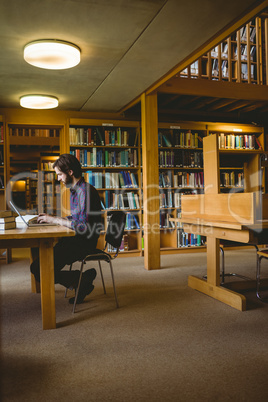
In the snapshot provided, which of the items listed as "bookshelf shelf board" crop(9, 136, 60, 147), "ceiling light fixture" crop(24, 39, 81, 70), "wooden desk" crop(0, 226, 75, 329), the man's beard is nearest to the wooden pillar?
"ceiling light fixture" crop(24, 39, 81, 70)

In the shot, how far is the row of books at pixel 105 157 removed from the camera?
19.0ft

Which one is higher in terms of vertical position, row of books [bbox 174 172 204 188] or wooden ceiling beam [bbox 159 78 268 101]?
wooden ceiling beam [bbox 159 78 268 101]

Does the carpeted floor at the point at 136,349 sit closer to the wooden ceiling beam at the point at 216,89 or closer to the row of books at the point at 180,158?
the row of books at the point at 180,158

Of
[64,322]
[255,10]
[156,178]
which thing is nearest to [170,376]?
[64,322]

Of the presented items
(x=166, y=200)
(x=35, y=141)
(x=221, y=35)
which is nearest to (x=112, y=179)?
(x=166, y=200)

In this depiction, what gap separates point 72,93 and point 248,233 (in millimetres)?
3530

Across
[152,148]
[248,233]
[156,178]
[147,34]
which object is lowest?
[248,233]

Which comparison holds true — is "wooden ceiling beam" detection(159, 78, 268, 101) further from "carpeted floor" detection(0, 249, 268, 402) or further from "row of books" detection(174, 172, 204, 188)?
"carpeted floor" detection(0, 249, 268, 402)

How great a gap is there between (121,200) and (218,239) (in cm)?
280

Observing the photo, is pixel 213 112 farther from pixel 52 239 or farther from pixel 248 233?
pixel 52 239

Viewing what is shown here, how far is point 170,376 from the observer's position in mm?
1883

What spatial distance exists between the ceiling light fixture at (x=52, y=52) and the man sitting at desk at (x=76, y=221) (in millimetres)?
1116

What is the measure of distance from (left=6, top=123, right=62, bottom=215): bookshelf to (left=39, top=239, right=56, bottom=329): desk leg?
3525 mm

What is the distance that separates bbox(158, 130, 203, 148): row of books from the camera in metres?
6.16
